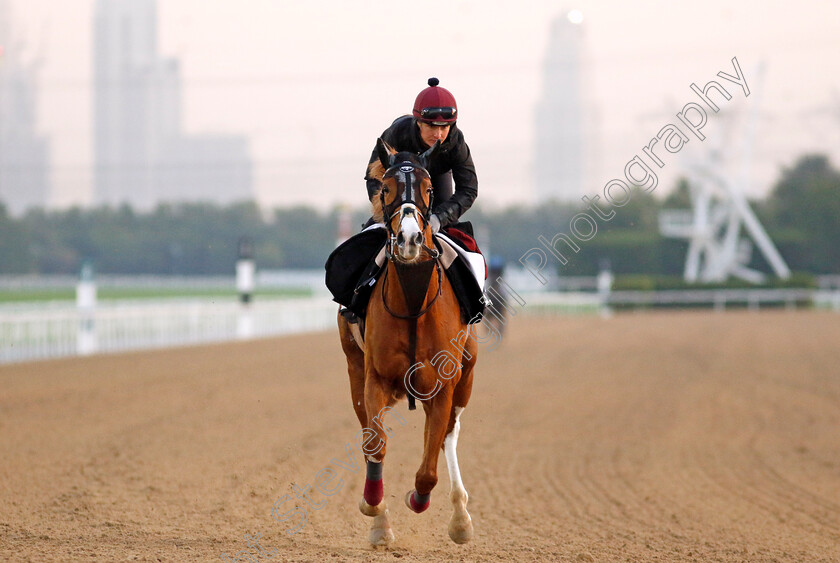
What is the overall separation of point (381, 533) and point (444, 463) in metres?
3.01

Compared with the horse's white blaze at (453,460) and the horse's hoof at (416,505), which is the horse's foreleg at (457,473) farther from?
the horse's hoof at (416,505)

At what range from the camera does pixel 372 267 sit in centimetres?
543

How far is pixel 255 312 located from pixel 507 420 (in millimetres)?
14123

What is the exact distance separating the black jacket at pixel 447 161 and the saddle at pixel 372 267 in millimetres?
198

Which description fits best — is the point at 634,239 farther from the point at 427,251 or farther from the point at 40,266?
the point at 427,251

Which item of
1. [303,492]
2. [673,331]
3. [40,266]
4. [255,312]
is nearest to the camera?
[303,492]

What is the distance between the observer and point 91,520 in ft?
18.8

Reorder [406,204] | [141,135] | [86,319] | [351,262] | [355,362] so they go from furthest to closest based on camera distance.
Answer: [141,135], [86,319], [355,362], [351,262], [406,204]

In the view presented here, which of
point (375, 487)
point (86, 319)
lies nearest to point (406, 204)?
point (375, 487)

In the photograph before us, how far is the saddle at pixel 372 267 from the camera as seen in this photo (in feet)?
18.0

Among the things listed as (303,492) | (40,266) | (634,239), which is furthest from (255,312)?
(634,239)

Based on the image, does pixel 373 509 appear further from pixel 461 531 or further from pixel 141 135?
pixel 141 135

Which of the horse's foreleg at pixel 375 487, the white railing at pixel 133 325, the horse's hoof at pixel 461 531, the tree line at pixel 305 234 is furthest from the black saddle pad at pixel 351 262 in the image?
the tree line at pixel 305 234

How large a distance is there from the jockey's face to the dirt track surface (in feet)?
7.47
